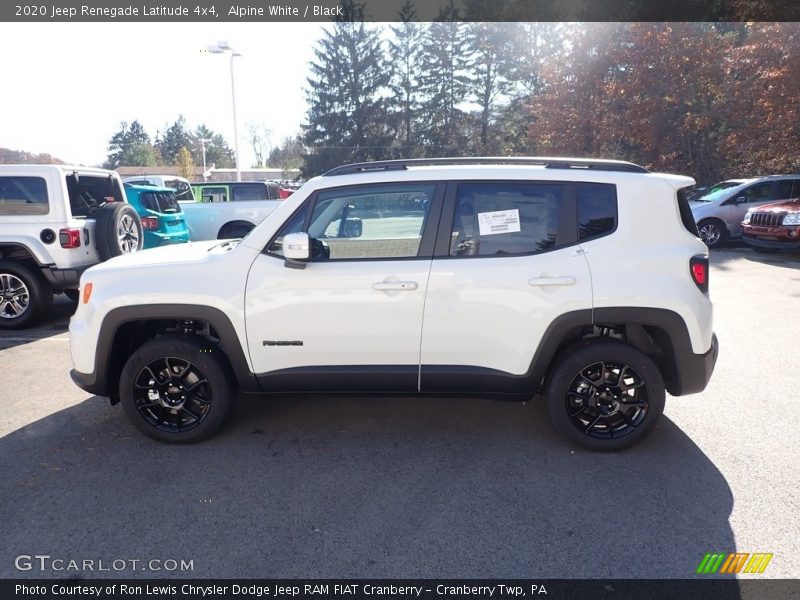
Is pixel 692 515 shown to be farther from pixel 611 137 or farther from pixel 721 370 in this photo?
pixel 611 137

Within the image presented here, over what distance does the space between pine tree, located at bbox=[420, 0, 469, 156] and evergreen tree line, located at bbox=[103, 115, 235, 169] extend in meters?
64.8

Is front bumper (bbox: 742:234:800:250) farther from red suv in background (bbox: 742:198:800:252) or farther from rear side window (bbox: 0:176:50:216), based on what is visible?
rear side window (bbox: 0:176:50:216)

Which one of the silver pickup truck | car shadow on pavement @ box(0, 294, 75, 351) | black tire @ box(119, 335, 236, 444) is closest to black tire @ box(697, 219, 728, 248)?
the silver pickup truck

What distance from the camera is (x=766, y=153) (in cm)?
1738

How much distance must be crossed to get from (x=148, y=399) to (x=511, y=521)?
2561mm

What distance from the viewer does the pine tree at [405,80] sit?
40.6 m

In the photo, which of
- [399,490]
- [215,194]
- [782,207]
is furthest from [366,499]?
[782,207]

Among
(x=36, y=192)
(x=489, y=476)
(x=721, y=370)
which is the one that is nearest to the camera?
(x=489, y=476)

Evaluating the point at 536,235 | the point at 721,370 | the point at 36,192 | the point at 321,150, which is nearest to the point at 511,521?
the point at 536,235

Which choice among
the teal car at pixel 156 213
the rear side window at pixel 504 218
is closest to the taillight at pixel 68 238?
the teal car at pixel 156 213

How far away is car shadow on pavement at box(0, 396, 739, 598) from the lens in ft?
8.43

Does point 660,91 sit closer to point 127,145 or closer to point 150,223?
point 150,223

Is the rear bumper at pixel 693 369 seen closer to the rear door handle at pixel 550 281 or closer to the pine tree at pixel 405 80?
the rear door handle at pixel 550 281

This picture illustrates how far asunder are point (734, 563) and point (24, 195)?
7906mm
